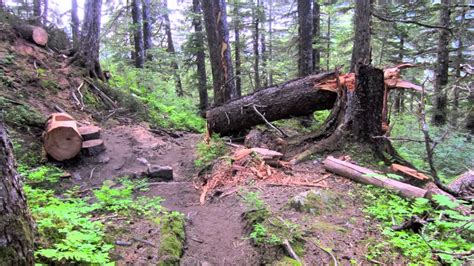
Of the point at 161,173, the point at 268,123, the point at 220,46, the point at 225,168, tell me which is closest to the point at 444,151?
the point at 268,123

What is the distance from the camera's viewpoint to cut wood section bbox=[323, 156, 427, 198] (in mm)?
4848

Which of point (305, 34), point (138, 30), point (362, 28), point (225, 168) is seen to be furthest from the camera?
point (138, 30)

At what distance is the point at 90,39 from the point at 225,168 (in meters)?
7.03

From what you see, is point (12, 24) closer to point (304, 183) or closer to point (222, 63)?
point (222, 63)

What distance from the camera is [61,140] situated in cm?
701

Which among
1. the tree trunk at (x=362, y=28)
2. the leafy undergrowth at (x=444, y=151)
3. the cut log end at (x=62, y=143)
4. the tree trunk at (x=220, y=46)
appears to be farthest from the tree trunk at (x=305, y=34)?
the cut log end at (x=62, y=143)

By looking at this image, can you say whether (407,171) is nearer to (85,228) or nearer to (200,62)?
(85,228)

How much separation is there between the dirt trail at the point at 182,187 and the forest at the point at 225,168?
0.03m

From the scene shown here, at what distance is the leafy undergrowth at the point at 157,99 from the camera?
12.6m

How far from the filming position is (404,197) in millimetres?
4883

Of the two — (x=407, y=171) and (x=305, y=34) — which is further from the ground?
(x=305, y=34)

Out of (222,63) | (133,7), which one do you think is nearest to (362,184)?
(222,63)

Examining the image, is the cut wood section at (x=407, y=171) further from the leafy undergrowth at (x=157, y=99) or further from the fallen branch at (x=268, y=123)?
the leafy undergrowth at (x=157, y=99)

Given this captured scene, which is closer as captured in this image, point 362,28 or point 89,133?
point 89,133
